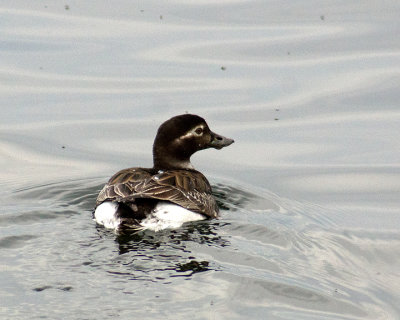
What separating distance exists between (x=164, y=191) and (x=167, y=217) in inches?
12.5

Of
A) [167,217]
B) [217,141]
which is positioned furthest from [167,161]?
[167,217]

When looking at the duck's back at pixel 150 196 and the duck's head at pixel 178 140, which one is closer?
the duck's back at pixel 150 196

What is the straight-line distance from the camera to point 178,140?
1309 centimetres

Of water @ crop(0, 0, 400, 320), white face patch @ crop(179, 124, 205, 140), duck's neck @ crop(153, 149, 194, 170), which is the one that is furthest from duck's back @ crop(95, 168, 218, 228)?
white face patch @ crop(179, 124, 205, 140)

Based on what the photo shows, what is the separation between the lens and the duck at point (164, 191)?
37.3ft

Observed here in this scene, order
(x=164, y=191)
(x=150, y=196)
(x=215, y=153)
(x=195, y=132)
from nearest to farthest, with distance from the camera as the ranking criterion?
(x=150, y=196) < (x=164, y=191) < (x=195, y=132) < (x=215, y=153)

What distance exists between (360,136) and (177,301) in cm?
700

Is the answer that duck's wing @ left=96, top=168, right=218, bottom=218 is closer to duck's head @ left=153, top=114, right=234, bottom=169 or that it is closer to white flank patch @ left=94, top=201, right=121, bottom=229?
white flank patch @ left=94, top=201, right=121, bottom=229

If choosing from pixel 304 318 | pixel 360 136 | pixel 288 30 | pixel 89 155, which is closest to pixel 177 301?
pixel 304 318

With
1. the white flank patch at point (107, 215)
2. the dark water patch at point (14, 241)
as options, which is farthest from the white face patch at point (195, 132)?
the dark water patch at point (14, 241)

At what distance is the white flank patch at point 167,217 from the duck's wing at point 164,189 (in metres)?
0.07

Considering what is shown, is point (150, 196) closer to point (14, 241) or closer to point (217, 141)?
point (14, 241)

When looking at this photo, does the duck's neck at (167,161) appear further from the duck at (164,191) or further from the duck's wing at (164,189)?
the duck's wing at (164,189)

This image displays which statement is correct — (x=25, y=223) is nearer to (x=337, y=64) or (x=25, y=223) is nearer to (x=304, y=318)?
(x=304, y=318)
